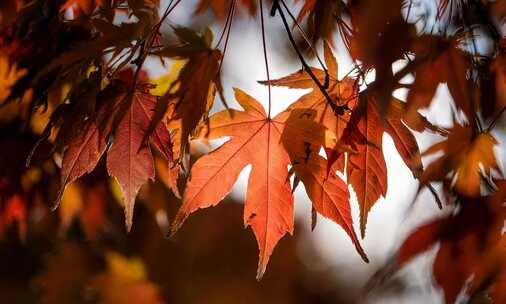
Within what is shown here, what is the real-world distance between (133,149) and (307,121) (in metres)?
0.25

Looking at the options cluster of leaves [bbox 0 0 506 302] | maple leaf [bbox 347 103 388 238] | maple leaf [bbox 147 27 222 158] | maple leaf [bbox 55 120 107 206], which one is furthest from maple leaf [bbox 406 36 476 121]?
maple leaf [bbox 55 120 107 206]

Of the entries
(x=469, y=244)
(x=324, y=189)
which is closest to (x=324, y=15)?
(x=324, y=189)

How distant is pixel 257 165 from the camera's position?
3.14 ft

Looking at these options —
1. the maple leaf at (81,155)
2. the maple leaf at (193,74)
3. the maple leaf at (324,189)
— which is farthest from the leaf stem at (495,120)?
the maple leaf at (81,155)

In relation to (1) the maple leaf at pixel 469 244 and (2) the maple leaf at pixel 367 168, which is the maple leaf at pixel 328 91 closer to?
(2) the maple leaf at pixel 367 168

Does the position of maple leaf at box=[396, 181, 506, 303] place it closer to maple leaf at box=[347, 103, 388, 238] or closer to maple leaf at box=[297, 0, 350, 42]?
maple leaf at box=[347, 103, 388, 238]

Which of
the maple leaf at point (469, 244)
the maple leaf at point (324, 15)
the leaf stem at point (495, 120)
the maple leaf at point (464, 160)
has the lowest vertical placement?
the maple leaf at point (469, 244)

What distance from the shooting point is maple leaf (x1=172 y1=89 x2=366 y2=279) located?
2.89ft

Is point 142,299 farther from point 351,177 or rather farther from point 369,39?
point 369,39

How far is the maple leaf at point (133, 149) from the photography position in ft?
2.80

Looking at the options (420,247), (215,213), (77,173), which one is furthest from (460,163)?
(215,213)

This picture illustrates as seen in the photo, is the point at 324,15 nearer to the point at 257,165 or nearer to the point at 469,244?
the point at 257,165

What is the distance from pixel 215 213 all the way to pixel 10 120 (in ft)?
8.57

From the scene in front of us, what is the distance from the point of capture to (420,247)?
2.59 ft
